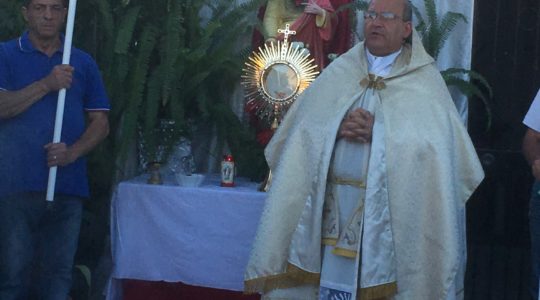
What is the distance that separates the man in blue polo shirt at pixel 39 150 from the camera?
5.09 meters

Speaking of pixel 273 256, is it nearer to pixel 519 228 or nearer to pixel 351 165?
pixel 351 165

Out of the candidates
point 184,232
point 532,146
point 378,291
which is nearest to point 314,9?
point 184,232

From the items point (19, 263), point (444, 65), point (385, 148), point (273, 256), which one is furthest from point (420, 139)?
point (19, 263)

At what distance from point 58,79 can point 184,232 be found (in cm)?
127

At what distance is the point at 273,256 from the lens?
4910mm

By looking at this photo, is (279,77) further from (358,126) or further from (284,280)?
(284,280)

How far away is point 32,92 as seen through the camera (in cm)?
503

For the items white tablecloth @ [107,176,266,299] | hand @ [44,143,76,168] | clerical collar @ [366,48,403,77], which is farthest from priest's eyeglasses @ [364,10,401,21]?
hand @ [44,143,76,168]

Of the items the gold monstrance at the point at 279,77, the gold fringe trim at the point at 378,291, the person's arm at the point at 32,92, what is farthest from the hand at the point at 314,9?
the gold fringe trim at the point at 378,291

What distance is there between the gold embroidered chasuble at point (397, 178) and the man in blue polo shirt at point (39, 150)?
1.00 metres

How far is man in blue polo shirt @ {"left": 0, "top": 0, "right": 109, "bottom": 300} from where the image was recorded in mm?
5090

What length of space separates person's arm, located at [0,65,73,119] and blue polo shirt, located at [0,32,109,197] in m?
0.09

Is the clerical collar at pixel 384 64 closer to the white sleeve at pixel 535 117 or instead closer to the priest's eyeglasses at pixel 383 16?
the priest's eyeglasses at pixel 383 16

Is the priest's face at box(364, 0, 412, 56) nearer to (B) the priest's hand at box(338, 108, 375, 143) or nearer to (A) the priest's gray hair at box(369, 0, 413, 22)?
(A) the priest's gray hair at box(369, 0, 413, 22)
